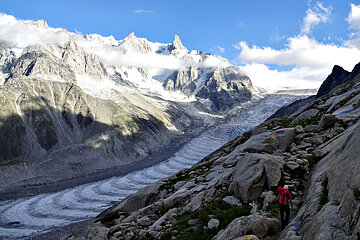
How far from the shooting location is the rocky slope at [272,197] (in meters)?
8.60

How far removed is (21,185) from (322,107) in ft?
358

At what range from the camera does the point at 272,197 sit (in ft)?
43.4

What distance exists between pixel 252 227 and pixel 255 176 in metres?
4.48

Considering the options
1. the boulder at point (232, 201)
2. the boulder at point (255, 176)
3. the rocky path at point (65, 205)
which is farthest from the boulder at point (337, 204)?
the rocky path at point (65, 205)

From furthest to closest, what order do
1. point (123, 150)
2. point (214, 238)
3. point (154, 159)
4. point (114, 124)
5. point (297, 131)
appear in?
point (114, 124)
point (123, 150)
point (154, 159)
point (297, 131)
point (214, 238)

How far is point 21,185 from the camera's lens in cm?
9825

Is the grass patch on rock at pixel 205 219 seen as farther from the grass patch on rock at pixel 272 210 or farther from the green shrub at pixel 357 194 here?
the green shrub at pixel 357 194

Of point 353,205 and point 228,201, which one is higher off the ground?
point 353,205

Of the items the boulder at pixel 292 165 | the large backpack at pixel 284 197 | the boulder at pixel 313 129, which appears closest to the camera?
the large backpack at pixel 284 197

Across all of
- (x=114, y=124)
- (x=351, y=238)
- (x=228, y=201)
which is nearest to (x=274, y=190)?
(x=228, y=201)

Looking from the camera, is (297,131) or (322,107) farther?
(322,107)

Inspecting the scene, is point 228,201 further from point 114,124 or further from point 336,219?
point 114,124

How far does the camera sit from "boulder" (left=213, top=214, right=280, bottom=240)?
10.2 m

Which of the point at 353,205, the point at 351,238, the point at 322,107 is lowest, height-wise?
the point at 351,238
